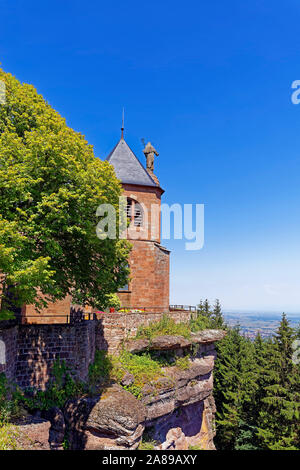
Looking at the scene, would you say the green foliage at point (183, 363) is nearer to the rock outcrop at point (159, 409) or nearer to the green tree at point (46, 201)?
the rock outcrop at point (159, 409)

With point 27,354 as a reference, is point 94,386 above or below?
below

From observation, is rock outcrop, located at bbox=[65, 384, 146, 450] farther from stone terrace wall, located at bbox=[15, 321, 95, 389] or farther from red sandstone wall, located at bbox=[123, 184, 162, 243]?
red sandstone wall, located at bbox=[123, 184, 162, 243]

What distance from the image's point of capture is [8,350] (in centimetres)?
1291

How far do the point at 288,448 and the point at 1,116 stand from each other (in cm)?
2722

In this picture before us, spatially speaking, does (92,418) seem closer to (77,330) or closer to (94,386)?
(94,386)

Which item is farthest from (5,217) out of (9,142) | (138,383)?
(138,383)

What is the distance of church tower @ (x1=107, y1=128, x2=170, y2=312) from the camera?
1049 inches

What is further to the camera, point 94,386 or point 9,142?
point 94,386

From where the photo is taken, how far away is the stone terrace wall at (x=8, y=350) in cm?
1236

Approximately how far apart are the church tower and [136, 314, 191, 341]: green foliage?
2.84m

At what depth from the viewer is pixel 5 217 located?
11.9m

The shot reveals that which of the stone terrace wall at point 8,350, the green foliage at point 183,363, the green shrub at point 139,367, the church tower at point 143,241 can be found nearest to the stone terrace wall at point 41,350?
the stone terrace wall at point 8,350

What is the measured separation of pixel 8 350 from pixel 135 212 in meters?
17.5
